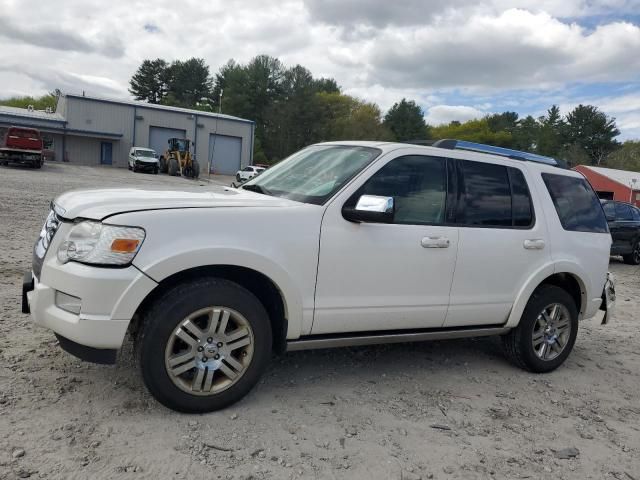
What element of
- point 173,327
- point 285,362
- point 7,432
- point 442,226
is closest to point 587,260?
point 442,226

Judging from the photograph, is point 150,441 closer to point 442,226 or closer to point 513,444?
point 513,444

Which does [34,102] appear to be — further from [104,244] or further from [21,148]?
[104,244]

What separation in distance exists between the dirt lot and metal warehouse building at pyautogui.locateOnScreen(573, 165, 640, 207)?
1725 inches

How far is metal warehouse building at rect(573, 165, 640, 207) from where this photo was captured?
145 feet

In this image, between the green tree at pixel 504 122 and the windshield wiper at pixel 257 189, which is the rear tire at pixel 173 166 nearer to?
the windshield wiper at pixel 257 189

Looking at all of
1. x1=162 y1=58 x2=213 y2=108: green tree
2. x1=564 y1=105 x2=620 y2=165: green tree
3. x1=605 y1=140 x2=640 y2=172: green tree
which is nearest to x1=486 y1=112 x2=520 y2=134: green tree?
x1=564 y1=105 x2=620 y2=165: green tree

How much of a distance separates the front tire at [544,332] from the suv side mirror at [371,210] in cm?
190

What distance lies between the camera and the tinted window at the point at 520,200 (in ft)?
15.2

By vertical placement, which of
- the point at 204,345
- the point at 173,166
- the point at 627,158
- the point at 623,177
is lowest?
the point at 173,166

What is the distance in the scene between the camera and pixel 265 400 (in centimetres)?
375

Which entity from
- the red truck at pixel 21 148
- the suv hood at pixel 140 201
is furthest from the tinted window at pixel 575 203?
the red truck at pixel 21 148

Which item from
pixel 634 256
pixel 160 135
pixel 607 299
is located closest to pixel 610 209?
pixel 634 256

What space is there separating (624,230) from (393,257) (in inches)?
470

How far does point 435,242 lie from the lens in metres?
4.04
